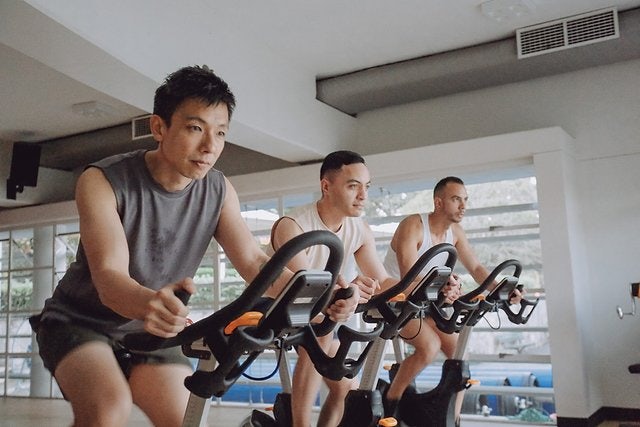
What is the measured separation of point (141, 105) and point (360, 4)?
1.74 metres

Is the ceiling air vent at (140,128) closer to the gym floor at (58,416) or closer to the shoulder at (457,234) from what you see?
the gym floor at (58,416)

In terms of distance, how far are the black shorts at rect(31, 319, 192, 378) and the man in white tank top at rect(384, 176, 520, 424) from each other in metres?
1.69

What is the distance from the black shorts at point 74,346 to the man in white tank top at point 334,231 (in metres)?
1.08

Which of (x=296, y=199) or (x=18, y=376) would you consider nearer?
(x=296, y=199)

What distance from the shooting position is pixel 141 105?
451 centimetres

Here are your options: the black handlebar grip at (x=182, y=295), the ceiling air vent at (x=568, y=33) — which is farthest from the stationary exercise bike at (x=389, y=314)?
the ceiling air vent at (x=568, y=33)

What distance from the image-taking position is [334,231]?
9.88 ft

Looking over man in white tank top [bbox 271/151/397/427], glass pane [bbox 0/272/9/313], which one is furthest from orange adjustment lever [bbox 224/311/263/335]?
glass pane [bbox 0/272/9/313]

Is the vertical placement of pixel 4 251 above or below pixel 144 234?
above

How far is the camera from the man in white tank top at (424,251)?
3.41 metres

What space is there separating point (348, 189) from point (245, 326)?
5.89ft

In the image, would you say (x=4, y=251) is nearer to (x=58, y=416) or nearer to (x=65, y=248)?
(x=65, y=248)

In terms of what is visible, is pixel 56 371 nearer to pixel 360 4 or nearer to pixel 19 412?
pixel 360 4

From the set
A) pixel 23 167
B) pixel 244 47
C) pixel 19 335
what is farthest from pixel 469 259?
pixel 19 335
